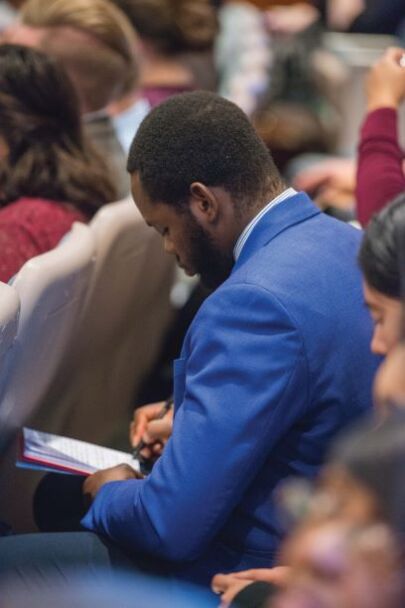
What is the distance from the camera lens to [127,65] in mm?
3158

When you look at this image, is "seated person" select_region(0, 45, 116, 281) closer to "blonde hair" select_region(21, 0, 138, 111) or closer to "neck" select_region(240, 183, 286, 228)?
"blonde hair" select_region(21, 0, 138, 111)

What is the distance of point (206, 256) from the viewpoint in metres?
1.74

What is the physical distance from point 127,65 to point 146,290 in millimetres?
732

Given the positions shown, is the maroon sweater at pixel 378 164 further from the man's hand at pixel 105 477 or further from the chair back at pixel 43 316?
the man's hand at pixel 105 477

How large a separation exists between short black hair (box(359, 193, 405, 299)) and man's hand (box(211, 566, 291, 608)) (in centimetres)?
47

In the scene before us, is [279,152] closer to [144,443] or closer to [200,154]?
[144,443]

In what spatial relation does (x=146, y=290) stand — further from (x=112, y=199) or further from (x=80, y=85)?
(x=80, y=85)

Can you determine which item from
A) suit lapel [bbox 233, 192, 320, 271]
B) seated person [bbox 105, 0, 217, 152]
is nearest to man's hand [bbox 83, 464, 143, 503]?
suit lapel [bbox 233, 192, 320, 271]

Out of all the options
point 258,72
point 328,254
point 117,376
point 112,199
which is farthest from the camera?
point 258,72

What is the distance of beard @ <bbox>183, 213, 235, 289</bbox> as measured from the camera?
1.71m

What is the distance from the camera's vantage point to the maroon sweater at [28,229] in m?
2.27

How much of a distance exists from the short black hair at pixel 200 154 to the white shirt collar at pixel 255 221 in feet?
0.05

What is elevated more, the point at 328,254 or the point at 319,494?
the point at 319,494

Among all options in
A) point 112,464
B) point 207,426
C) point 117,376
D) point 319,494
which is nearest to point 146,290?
point 117,376
